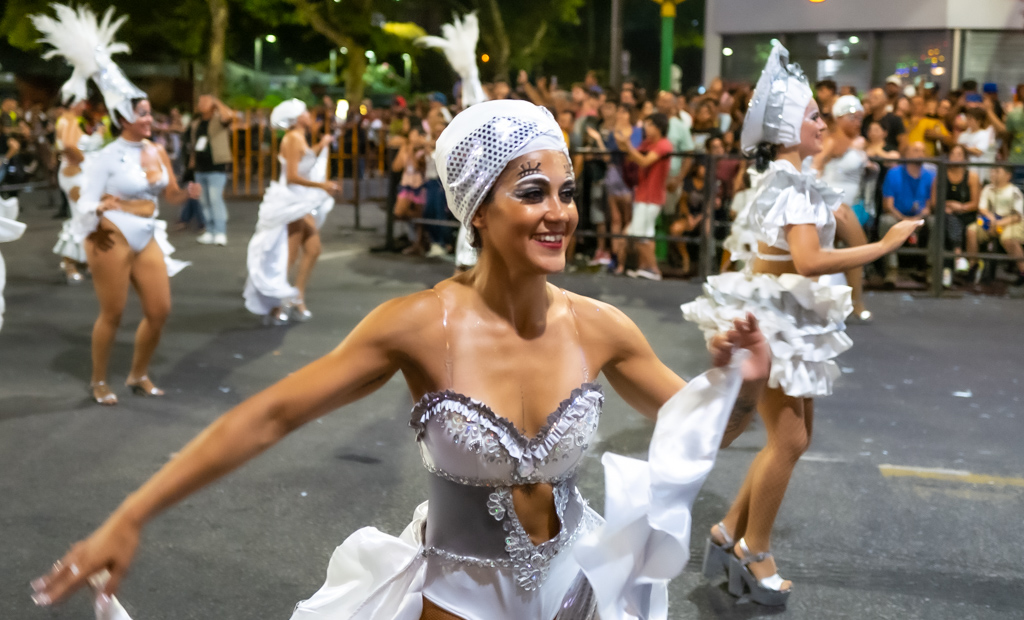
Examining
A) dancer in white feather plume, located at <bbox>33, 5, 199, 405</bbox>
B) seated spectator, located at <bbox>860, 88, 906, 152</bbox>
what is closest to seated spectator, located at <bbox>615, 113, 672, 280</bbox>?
seated spectator, located at <bbox>860, 88, 906, 152</bbox>

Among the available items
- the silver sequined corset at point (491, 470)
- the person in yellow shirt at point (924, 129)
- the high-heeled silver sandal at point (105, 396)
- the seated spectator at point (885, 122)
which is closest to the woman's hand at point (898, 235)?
the silver sequined corset at point (491, 470)

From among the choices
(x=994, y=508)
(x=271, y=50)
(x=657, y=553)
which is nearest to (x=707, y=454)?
(x=657, y=553)

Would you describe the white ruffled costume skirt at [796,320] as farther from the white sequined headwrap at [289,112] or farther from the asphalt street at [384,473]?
the white sequined headwrap at [289,112]

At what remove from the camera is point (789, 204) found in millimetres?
3879

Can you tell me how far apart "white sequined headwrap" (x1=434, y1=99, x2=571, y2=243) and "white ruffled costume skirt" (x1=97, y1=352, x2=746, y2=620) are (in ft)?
1.97

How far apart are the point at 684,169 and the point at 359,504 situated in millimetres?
7675

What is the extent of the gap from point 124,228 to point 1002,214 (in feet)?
28.9

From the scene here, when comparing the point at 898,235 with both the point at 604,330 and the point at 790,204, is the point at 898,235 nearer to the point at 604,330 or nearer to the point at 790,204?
the point at 790,204

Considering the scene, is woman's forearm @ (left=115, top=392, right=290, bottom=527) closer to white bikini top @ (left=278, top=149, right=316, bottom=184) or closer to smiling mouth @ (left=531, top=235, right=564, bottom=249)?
smiling mouth @ (left=531, top=235, right=564, bottom=249)

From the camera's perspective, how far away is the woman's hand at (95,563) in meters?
1.87

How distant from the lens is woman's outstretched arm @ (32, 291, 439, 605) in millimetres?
1934

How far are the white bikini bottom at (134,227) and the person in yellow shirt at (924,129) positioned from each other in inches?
327

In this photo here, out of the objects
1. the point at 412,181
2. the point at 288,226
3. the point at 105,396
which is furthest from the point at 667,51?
the point at 105,396

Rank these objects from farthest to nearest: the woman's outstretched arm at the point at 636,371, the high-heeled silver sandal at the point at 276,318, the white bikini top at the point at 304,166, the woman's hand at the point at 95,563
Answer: the white bikini top at the point at 304,166 → the high-heeled silver sandal at the point at 276,318 → the woman's outstretched arm at the point at 636,371 → the woman's hand at the point at 95,563
